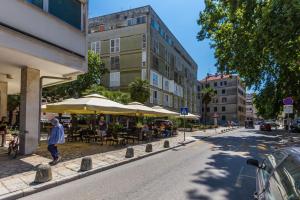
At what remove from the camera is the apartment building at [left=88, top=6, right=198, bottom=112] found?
149ft

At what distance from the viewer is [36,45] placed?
11.0 m

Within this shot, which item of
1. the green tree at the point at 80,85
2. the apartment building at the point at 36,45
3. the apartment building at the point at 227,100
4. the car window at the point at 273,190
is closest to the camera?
the car window at the point at 273,190

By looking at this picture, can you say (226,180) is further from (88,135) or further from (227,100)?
(227,100)

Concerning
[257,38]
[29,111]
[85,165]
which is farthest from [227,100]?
[85,165]

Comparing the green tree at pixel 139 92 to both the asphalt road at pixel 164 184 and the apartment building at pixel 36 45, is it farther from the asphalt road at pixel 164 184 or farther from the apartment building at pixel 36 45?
the asphalt road at pixel 164 184

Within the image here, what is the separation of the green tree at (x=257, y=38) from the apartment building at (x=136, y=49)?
1685cm

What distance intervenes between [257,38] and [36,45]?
37.8 ft

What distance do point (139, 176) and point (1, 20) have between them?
6713 mm

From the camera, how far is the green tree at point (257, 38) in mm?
14508

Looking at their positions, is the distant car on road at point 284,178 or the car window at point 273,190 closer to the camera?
the distant car on road at point 284,178

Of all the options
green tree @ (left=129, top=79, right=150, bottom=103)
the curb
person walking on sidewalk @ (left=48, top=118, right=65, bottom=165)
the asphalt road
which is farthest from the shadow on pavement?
green tree @ (left=129, top=79, right=150, bottom=103)

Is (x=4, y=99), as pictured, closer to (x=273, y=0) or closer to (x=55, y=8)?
(x=55, y=8)

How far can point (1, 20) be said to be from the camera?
9.62 metres

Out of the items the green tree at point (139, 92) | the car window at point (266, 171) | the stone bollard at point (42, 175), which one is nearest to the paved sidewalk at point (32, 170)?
the stone bollard at point (42, 175)
